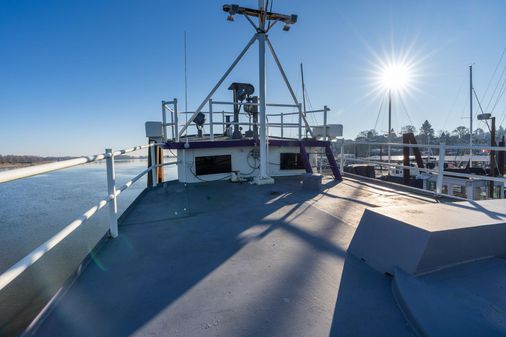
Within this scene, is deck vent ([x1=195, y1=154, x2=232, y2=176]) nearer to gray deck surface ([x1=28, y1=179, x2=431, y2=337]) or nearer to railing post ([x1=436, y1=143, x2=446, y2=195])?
gray deck surface ([x1=28, y1=179, x2=431, y2=337])

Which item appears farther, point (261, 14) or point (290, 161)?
point (290, 161)

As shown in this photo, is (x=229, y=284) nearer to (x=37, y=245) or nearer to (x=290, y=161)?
(x=290, y=161)

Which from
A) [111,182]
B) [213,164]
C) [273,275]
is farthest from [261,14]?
[273,275]

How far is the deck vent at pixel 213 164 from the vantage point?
21.9 ft

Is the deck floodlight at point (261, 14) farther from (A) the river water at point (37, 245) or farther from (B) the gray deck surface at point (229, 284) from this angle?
(B) the gray deck surface at point (229, 284)

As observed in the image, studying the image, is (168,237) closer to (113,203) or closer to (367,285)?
(113,203)

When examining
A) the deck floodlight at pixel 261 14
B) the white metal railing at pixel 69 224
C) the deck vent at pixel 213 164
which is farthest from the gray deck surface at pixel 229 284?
the deck floodlight at pixel 261 14

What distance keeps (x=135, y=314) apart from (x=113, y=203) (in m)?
1.43

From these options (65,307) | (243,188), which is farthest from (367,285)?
(243,188)

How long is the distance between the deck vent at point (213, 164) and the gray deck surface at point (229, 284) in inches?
130

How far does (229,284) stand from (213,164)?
A: 17.0 ft

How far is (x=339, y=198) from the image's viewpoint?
4.55 metres

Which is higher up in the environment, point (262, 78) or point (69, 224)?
point (262, 78)

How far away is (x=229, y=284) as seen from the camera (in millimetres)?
1806
